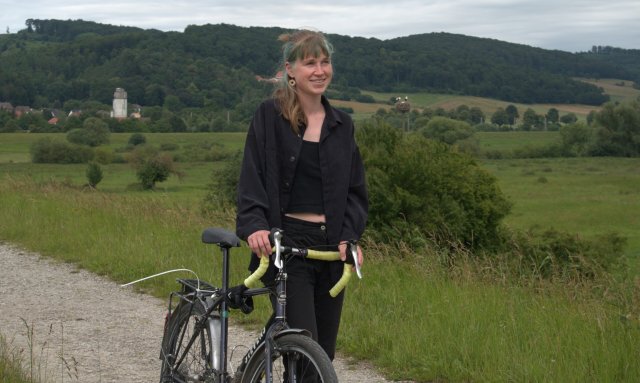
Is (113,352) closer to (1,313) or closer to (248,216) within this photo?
(1,313)

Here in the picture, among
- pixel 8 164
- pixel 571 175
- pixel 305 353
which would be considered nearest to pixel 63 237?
pixel 305 353

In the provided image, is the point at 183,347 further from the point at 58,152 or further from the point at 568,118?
the point at 568,118

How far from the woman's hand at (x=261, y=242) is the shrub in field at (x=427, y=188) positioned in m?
25.0

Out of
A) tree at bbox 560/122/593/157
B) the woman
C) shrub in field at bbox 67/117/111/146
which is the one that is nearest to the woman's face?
the woman

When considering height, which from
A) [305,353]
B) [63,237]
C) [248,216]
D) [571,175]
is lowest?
[571,175]

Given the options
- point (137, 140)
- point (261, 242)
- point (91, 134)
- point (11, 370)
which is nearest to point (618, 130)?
point (137, 140)

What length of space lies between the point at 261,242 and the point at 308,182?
0.37 metres

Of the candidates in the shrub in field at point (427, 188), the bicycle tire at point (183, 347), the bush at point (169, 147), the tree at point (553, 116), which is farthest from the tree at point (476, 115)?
the bicycle tire at point (183, 347)

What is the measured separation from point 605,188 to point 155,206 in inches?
2912

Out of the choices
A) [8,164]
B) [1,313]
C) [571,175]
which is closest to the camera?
[1,313]

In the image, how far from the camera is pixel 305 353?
11.7 feet

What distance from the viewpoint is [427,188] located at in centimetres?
3462

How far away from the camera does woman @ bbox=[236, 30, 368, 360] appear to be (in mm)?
3900

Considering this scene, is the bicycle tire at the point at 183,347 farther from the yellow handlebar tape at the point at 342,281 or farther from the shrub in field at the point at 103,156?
the shrub in field at the point at 103,156
